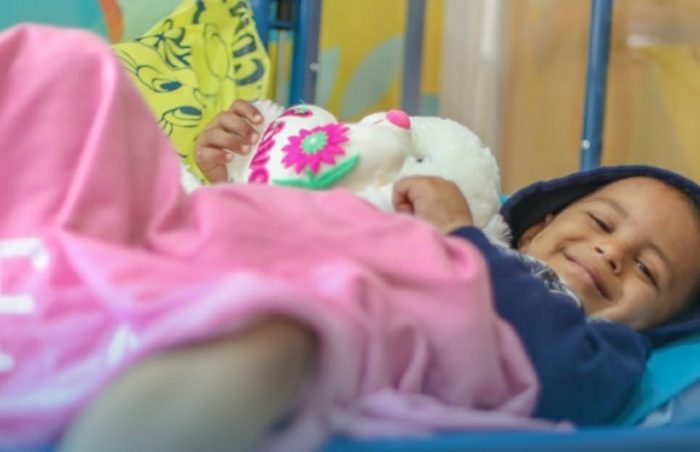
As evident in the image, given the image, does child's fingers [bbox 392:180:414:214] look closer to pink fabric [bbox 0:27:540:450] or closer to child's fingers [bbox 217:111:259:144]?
pink fabric [bbox 0:27:540:450]


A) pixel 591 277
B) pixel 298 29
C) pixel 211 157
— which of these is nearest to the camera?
pixel 591 277

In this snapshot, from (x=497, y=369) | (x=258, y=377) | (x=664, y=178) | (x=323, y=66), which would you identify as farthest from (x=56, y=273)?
Answer: (x=323, y=66)

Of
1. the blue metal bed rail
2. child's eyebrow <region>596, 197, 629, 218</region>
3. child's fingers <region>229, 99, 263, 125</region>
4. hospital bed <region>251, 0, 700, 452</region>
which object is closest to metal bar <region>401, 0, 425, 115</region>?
hospital bed <region>251, 0, 700, 452</region>

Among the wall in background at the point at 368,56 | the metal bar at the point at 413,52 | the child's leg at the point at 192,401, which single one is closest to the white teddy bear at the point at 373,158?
the child's leg at the point at 192,401

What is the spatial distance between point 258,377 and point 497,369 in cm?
20

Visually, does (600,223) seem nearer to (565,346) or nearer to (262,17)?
(565,346)

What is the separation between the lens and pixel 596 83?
130 centimetres

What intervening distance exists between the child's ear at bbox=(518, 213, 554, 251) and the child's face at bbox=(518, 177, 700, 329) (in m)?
0.04

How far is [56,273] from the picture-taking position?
0.46 meters

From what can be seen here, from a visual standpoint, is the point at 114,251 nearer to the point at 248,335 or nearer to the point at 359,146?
the point at 248,335

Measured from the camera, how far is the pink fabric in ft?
1.44

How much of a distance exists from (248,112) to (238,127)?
4 cm

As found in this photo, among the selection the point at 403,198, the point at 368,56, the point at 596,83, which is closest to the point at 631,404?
the point at 403,198

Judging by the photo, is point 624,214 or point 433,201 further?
point 624,214
